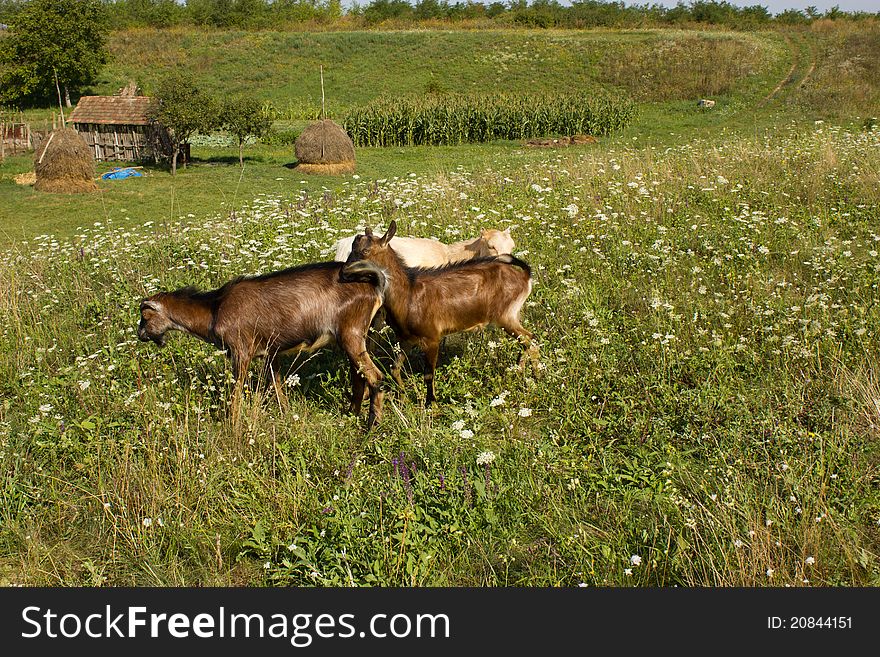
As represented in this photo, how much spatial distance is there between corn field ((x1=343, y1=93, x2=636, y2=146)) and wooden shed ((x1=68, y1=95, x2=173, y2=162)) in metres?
8.61

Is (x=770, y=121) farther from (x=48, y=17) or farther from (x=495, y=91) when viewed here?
(x=48, y=17)

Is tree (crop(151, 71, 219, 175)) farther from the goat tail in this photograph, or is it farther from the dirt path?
the dirt path

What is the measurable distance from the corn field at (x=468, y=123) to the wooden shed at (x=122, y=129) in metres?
8.61

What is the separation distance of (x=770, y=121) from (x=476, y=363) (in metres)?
26.5

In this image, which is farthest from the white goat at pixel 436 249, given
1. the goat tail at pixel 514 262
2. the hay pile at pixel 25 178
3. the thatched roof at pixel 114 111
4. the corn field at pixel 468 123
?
the corn field at pixel 468 123

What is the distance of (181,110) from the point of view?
83.1 feet

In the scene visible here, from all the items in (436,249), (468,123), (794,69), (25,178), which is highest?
(794,69)

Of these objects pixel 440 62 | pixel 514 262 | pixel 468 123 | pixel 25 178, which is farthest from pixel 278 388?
pixel 440 62

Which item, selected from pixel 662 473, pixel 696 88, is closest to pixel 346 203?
pixel 662 473

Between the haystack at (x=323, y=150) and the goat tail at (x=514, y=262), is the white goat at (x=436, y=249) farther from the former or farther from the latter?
the haystack at (x=323, y=150)

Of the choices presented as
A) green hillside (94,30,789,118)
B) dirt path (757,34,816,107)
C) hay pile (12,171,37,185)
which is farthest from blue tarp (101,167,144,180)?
dirt path (757,34,816,107)

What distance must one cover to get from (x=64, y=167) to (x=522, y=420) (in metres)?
20.6

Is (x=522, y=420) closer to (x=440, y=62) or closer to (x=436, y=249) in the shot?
(x=436, y=249)

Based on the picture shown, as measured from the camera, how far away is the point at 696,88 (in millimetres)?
42906
